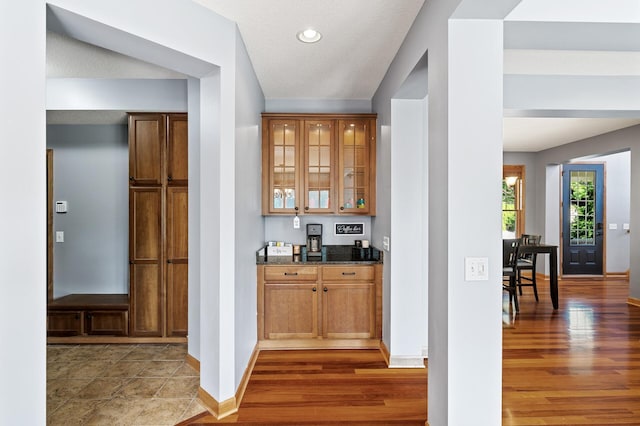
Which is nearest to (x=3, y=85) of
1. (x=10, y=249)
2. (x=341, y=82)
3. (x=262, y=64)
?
(x=10, y=249)

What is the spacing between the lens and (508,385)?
9.36 ft

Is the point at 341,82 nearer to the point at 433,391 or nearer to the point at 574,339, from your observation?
the point at 433,391

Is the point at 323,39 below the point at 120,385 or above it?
above

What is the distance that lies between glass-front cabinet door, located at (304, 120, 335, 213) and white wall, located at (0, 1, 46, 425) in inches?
102

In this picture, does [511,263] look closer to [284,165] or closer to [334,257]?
[334,257]

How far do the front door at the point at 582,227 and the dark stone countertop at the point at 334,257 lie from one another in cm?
596

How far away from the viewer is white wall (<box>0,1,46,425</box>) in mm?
1299

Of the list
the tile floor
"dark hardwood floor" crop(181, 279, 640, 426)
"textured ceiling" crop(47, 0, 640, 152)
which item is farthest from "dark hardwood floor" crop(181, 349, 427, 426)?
"textured ceiling" crop(47, 0, 640, 152)

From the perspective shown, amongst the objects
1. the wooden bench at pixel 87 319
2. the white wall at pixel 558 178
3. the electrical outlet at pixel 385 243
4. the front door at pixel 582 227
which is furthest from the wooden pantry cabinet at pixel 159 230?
the front door at pixel 582 227

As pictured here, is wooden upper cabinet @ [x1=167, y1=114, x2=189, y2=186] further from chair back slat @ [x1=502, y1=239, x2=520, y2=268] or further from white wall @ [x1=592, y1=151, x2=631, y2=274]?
white wall @ [x1=592, y1=151, x2=631, y2=274]

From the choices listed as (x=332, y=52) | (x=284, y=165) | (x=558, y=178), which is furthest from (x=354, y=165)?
(x=558, y=178)

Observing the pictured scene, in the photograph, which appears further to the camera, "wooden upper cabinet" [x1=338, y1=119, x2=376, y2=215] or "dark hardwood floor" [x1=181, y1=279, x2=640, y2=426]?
"wooden upper cabinet" [x1=338, y1=119, x2=376, y2=215]

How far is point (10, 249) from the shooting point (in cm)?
132

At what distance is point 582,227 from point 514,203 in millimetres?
1478
